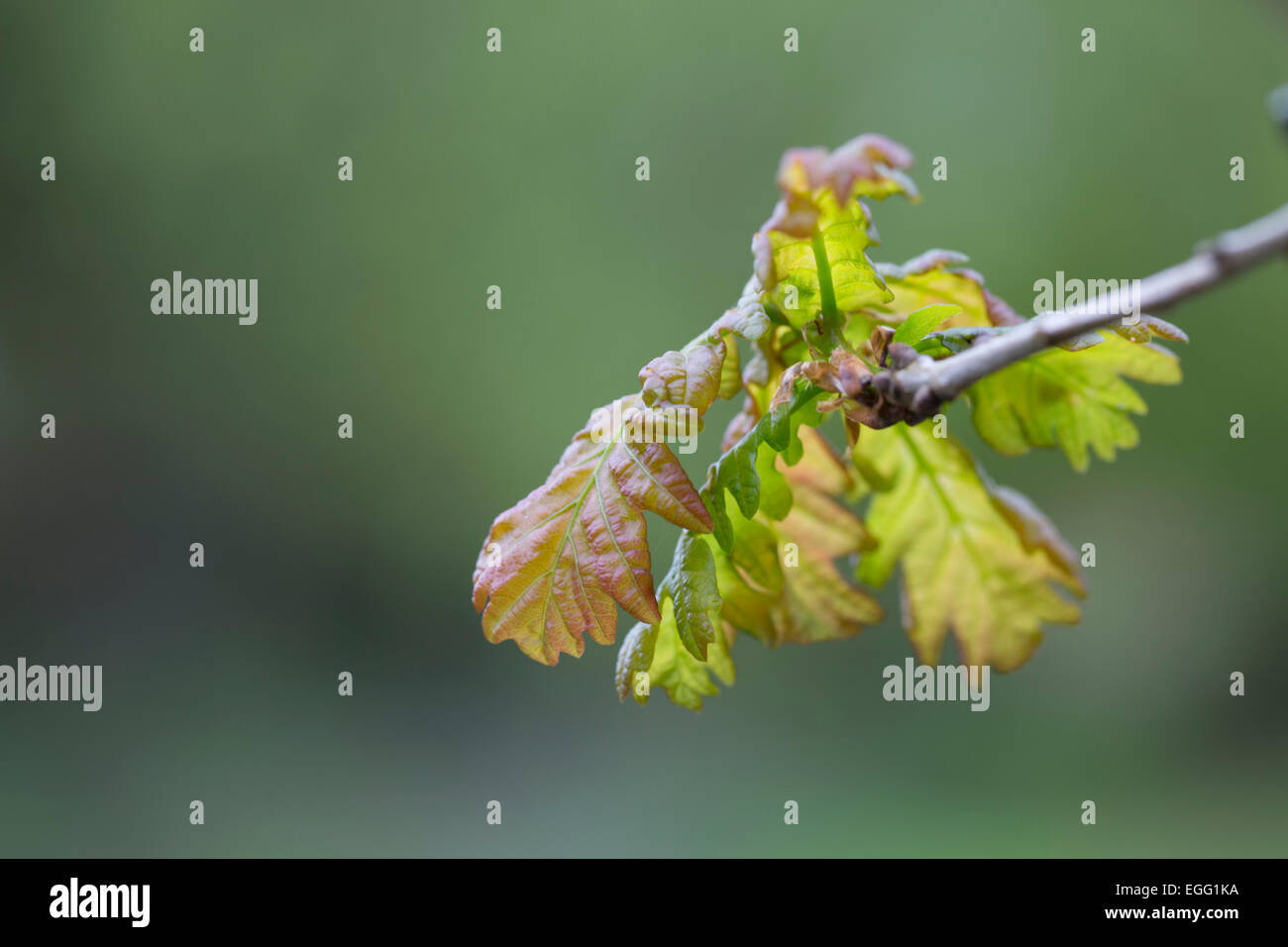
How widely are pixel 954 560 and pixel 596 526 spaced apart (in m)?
0.58

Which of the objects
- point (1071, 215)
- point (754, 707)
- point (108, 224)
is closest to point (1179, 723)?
point (754, 707)

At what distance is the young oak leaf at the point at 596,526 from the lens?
90 cm

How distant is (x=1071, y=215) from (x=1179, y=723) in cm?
261

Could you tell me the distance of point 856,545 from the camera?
1247 millimetres

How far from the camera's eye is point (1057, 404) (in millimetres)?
1173

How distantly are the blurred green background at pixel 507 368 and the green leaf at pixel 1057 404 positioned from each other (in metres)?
3.10

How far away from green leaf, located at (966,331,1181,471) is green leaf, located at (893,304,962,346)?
23cm

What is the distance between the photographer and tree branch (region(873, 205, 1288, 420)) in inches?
19.5

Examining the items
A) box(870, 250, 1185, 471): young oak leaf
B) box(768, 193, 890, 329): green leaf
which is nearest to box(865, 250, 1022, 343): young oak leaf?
box(870, 250, 1185, 471): young oak leaf

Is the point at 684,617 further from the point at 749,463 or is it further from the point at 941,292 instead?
the point at 941,292

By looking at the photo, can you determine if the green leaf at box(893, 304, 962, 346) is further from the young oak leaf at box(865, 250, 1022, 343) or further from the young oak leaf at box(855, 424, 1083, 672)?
the young oak leaf at box(855, 424, 1083, 672)

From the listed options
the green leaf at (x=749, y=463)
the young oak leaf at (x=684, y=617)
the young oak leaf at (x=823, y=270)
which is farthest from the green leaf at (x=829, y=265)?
the young oak leaf at (x=684, y=617)

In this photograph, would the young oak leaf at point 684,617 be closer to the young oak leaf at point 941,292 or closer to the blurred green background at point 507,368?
the young oak leaf at point 941,292

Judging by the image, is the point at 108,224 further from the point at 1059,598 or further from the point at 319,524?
the point at 1059,598
